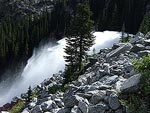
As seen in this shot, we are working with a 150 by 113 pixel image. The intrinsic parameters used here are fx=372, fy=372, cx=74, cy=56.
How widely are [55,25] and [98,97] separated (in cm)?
11056

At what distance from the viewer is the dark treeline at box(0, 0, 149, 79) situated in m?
107

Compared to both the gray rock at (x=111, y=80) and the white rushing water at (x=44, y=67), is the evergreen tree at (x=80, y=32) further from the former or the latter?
the gray rock at (x=111, y=80)

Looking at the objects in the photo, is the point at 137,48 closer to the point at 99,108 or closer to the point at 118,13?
the point at 99,108

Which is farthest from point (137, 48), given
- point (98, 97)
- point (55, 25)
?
point (55, 25)

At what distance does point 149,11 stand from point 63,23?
2938cm

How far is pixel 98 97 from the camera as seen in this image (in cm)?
1788

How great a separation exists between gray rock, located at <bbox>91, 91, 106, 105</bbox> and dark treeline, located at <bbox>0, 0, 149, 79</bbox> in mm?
87392

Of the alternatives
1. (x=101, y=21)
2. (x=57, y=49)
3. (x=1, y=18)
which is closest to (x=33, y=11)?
(x=1, y=18)

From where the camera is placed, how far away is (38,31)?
117 m

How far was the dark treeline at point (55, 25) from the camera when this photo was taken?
350 ft

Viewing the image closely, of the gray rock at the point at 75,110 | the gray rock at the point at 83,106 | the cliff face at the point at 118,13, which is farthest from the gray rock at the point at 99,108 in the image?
the cliff face at the point at 118,13

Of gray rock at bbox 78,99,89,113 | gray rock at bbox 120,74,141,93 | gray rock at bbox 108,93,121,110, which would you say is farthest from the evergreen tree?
gray rock at bbox 108,93,121,110

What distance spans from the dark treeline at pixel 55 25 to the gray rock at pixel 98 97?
87.4 meters

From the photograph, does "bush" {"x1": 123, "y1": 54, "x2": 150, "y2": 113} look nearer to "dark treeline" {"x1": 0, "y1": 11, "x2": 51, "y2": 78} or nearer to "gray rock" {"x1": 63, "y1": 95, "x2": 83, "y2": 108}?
"gray rock" {"x1": 63, "y1": 95, "x2": 83, "y2": 108}
